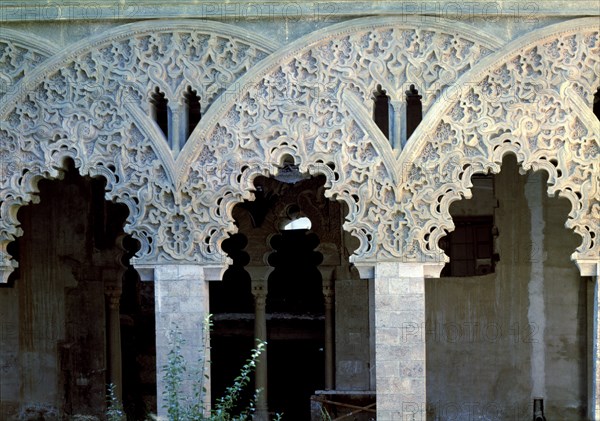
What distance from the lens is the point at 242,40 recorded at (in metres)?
9.23

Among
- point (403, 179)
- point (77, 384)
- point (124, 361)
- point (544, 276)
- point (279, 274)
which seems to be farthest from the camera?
point (279, 274)

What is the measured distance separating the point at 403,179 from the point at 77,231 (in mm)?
5121

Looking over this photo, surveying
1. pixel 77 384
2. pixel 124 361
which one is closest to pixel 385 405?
pixel 77 384

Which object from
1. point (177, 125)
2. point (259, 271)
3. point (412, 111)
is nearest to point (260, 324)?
point (259, 271)

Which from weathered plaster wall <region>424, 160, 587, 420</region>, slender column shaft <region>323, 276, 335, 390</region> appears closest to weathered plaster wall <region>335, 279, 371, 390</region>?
slender column shaft <region>323, 276, 335, 390</region>

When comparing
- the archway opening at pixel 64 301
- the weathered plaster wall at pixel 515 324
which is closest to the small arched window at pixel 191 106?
the archway opening at pixel 64 301

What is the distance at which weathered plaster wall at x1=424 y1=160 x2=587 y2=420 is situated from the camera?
1164cm

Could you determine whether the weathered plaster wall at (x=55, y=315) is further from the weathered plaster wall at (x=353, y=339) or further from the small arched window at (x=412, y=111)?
the small arched window at (x=412, y=111)

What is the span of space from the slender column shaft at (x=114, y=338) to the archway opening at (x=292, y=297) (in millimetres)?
1653

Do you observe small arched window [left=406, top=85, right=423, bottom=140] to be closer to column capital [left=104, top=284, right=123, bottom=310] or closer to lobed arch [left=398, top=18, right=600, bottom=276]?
lobed arch [left=398, top=18, right=600, bottom=276]

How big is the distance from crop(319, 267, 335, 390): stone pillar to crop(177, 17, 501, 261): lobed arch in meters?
3.33

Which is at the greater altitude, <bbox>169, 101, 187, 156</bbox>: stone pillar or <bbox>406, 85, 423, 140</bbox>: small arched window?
<bbox>406, 85, 423, 140</bbox>: small arched window

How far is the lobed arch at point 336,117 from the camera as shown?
9.09 metres

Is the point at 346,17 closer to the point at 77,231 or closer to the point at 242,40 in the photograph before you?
the point at 242,40
